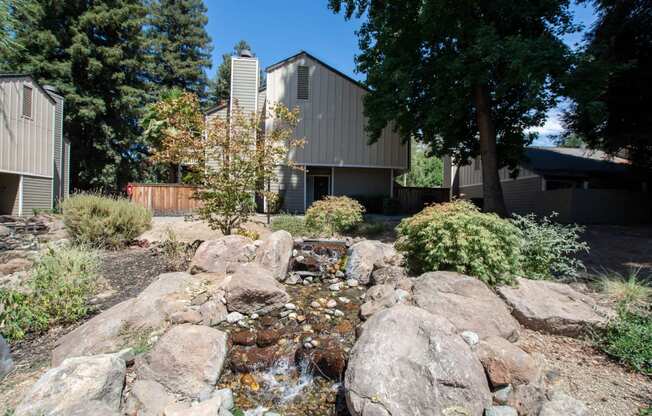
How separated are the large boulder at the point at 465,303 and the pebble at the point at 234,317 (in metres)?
2.61

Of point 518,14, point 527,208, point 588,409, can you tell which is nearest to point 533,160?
point 527,208

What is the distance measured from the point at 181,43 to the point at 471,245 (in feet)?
120

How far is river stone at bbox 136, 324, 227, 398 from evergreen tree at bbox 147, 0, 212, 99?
32726 millimetres

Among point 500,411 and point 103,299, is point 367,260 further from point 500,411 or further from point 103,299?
point 103,299

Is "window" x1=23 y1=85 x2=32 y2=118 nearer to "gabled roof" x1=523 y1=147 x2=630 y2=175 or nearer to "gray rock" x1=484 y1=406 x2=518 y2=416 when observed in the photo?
"gray rock" x1=484 y1=406 x2=518 y2=416

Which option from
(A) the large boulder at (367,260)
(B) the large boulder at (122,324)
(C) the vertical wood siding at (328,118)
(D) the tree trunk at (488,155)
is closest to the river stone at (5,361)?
(B) the large boulder at (122,324)

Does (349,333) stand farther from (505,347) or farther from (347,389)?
(505,347)

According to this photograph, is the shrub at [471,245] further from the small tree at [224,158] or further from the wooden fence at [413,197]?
the wooden fence at [413,197]

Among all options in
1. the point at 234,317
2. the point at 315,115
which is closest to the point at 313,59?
the point at 315,115

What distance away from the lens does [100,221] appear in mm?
8359

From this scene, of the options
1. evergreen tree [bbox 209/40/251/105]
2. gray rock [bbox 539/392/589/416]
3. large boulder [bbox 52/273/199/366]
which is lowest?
gray rock [bbox 539/392/589/416]

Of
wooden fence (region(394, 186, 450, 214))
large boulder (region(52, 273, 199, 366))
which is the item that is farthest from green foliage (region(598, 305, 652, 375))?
wooden fence (region(394, 186, 450, 214))

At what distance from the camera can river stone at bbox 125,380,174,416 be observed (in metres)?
3.07

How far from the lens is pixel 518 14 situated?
11.3 m
